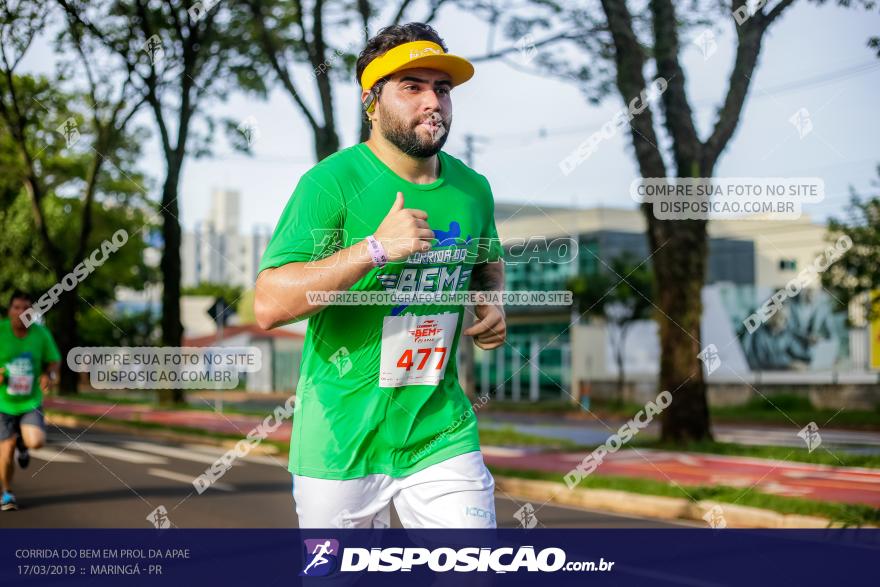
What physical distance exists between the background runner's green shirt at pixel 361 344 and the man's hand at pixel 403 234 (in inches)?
8.9

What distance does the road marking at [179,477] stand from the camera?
429 inches

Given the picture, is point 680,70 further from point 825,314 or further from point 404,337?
point 825,314

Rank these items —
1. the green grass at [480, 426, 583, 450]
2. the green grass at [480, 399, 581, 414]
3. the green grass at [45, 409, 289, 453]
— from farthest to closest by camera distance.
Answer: the green grass at [480, 399, 581, 414] < the green grass at [480, 426, 583, 450] < the green grass at [45, 409, 289, 453]

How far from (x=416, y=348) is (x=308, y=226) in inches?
18.5

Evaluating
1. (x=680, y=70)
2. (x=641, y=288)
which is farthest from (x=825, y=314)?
(x=680, y=70)

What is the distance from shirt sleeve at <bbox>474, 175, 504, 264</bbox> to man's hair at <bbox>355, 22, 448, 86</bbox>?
48 cm

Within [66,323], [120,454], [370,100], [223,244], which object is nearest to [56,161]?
[66,323]

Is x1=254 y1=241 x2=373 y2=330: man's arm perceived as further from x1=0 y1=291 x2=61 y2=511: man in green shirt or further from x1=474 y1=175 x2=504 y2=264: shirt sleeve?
x1=0 y1=291 x2=61 y2=511: man in green shirt

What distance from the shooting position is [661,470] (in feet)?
41.3

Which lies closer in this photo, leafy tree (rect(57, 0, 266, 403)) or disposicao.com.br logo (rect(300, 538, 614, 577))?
disposicao.com.br logo (rect(300, 538, 614, 577))

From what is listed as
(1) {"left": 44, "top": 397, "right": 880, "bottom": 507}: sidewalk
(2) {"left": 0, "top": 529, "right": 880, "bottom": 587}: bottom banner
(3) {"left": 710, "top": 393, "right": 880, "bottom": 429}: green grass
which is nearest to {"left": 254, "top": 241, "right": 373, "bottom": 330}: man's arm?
(2) {"left": 0, "top": 529, "right": 880, "bottom": 587}: bottom banner

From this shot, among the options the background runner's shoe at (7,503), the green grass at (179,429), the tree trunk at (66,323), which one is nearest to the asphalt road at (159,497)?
the background runner's shoe at (7,503)

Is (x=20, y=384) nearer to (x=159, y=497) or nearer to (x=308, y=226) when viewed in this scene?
(x=159, y=497)

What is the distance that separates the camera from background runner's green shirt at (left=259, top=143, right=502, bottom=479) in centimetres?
285
